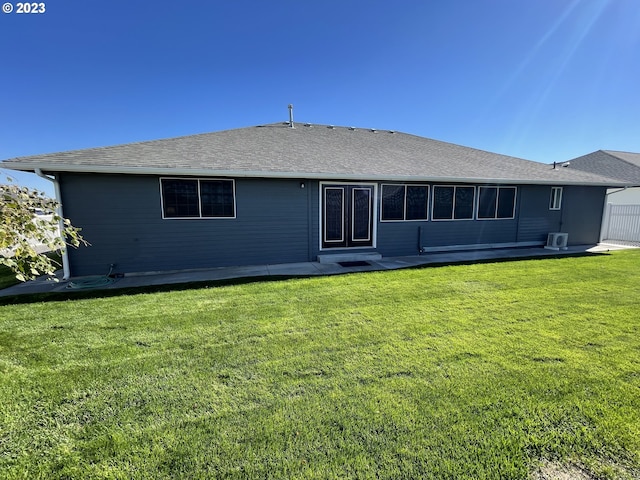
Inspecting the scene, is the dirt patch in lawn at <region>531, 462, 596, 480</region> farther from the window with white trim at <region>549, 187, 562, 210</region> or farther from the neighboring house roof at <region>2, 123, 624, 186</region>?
the window with white trim at <region>549, 187, 562, 210</region>

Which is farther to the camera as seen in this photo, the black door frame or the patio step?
the black door frame

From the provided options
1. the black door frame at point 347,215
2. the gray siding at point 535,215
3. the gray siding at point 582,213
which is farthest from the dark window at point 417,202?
the gray siding at point 582,213

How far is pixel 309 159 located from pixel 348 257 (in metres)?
2.96

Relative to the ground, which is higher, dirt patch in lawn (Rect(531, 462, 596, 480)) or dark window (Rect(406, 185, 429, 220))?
dark window (Rect(406, 185, 429, 220))

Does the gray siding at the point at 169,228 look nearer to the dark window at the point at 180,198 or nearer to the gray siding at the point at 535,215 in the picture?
the dark window at the point at 180,198

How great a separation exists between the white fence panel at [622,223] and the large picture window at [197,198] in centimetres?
1614

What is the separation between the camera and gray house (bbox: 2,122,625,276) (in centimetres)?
631

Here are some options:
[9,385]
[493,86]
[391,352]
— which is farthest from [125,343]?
[493,86]

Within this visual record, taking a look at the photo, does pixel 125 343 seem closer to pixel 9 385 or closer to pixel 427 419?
pixel 9 385

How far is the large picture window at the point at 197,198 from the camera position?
664cm

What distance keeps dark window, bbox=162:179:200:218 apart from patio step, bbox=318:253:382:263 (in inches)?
136

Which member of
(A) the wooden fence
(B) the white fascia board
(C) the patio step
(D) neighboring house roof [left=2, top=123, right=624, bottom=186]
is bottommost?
(C) the patio step

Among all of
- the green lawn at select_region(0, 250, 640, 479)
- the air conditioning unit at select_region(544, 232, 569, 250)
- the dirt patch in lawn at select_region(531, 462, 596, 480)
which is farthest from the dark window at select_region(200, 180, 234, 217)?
the air conditioning unit at select_region(544, 232, 569, 250)

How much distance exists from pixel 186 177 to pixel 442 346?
6334 mm
